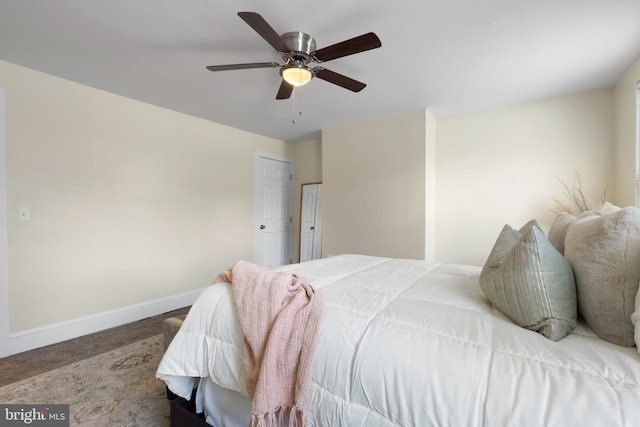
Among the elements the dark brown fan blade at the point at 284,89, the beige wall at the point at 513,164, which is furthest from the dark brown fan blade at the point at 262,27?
the beige wall at the point at 513,164

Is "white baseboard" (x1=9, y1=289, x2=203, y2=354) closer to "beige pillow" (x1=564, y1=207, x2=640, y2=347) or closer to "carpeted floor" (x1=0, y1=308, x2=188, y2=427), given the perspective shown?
"carpeted floor" (x1=0, y1=308, x2=188, y2=427)

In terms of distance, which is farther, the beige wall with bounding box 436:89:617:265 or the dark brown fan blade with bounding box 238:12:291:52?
the beige wall with bounding box 436:89:617:265

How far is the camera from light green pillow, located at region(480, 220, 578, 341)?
848 millimetres

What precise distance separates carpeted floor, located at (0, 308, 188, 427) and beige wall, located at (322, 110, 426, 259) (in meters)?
2.47

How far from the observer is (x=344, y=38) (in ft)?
6.24

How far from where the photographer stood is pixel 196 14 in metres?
1.67

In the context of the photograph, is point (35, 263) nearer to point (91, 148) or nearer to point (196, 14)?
point (91, 148)

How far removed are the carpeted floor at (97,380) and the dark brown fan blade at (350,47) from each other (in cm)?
237

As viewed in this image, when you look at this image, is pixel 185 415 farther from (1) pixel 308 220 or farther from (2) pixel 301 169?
(2) pixel 301 169

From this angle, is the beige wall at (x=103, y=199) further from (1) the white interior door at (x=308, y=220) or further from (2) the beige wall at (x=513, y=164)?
(2) the beige wall at (x=513, y=164)

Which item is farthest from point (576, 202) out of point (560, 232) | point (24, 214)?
point (24, 214)

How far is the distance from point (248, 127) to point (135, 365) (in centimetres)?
304

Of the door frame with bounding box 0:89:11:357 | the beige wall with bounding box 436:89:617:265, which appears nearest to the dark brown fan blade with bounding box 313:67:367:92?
the beige wall with bounding box 436:89:617:265

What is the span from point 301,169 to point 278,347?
392 centimetres
